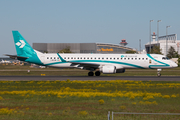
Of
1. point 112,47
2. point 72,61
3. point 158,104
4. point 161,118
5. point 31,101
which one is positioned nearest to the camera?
point 161,118

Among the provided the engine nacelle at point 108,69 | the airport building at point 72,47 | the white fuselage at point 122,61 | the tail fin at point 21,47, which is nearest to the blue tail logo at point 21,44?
the tail fin at point 21,47

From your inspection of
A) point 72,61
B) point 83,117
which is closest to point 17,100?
point 83,117

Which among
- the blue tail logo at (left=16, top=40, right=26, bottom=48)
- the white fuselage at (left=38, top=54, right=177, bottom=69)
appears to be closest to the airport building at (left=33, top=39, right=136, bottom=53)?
the blue tail logo at (left=16, top=40, right=26, bottom=48)

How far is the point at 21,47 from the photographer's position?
43.6 meters

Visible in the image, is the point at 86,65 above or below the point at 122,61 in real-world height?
below

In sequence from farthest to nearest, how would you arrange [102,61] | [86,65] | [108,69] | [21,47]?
1. [21,47]
2. [102,61]
3. [86,65]
4. [108,69]

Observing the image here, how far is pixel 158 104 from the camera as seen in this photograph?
15.5m

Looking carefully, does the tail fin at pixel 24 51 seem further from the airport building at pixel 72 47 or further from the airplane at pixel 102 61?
the airport building at pixel 72 47

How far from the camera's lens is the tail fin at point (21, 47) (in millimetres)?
43156

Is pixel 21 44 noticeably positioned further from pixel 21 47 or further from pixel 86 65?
pixel 86 65

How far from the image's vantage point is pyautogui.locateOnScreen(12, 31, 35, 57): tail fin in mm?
43156

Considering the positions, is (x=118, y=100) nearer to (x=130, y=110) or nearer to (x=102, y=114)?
(x=130, y=110)

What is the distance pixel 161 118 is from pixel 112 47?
145863mm

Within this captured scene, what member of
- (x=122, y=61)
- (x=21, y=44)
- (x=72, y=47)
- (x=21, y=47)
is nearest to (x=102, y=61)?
(x=122, y=61)
